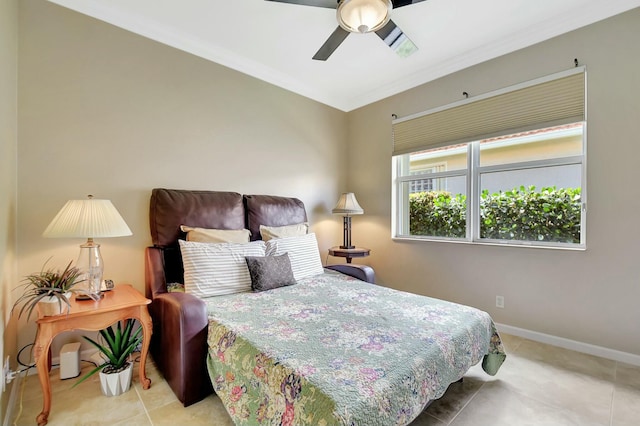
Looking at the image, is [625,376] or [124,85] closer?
[625,376]

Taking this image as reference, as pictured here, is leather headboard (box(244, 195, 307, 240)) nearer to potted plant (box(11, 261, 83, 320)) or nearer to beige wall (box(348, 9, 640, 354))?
potted plant (box(11, 261, 83, 320))

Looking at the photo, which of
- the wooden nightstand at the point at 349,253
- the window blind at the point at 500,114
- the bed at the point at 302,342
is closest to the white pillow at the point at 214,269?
the bed at the point at 302,342

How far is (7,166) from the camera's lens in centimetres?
166

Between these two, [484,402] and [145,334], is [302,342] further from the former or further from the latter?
[484,402]

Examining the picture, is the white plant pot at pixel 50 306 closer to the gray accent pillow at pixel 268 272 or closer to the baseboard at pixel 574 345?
the gray accent pillow at pixel 268 272

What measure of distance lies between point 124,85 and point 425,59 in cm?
283

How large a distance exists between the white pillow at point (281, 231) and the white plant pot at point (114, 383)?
1.44 metres

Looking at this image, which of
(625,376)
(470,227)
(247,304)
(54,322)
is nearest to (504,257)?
(470,227)

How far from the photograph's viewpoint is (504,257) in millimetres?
2750

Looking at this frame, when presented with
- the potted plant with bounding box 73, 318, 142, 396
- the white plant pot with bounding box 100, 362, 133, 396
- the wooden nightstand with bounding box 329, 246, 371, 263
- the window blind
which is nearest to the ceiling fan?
the window blind

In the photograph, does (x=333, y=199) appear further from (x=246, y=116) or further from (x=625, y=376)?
(x=625, y=376)

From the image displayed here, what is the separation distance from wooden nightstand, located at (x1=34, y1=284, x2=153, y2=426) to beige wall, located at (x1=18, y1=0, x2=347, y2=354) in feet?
1.88

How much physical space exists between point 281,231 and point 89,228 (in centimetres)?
153

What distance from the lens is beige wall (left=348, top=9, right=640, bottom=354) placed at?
2172 mm
